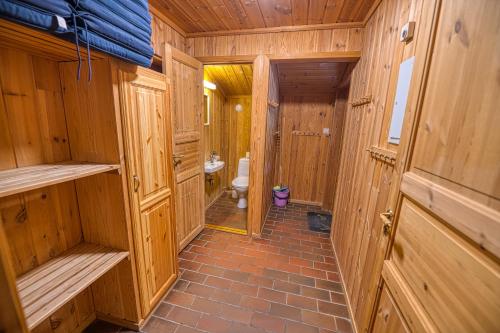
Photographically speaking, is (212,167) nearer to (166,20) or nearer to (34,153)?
(166,20)

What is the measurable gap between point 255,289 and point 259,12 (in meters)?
2.56

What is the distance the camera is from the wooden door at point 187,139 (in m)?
1.99

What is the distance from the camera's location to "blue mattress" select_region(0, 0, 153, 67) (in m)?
0.65

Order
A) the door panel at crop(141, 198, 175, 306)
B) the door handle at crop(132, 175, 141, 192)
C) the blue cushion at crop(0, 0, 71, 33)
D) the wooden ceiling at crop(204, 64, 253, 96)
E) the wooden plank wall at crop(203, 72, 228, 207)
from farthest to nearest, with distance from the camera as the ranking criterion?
the wooden plank wall at crop(203, 72, 228, 207), the wooden ceiling at crop(204, 64, 253, 96), the door panel at crop(141, 198, 175, 306), the door handle at crop(132, 175, 141, 192), the blue cushion at crop(0, 0, 71, 33)

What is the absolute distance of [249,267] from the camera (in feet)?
6.87

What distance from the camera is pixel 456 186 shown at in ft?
1.91

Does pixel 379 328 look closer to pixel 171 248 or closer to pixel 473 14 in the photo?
pixel 473 14

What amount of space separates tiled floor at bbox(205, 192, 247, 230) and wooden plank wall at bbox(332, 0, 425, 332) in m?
1.46

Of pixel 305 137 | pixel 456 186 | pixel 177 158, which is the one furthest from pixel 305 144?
pixel 456 186

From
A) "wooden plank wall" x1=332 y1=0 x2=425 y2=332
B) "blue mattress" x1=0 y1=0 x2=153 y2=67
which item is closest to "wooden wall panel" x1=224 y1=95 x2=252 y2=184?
"wooden plank wall" x1=332 y1=0 x2=425 y2=332

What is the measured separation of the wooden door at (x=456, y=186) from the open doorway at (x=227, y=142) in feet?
7.29

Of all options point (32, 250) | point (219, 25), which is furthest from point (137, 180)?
point (219, 25)

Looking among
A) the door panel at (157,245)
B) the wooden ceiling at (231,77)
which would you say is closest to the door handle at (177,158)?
the door panel at (157,245)

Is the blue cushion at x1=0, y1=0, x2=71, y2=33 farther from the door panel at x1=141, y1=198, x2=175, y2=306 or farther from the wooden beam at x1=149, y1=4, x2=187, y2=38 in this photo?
the wooden beam at x1=149, y1=4, x2=187, y2=38
